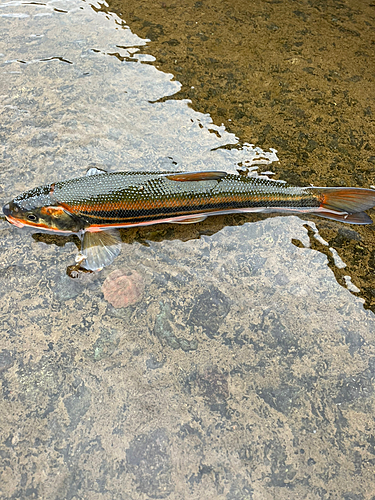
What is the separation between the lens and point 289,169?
4.34 meters

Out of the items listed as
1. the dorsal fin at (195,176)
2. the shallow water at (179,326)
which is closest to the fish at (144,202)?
the dorsal fin at (195,176)

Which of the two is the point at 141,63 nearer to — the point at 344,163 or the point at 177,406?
the point at 344,163

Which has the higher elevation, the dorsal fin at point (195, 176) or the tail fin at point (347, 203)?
the dorsal fin at point (195, 176)

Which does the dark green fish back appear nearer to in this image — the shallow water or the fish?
the fish

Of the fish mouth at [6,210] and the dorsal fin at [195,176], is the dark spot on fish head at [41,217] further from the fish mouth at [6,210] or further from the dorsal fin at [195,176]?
the dorsal fin at [195,176]

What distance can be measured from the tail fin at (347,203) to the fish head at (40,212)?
241cm

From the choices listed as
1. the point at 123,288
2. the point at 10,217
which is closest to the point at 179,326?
the point at 123,288

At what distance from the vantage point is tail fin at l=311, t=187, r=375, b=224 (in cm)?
362

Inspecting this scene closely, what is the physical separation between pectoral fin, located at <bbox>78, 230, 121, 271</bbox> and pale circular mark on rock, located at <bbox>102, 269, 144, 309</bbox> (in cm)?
16

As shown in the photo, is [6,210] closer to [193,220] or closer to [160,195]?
[160,195]

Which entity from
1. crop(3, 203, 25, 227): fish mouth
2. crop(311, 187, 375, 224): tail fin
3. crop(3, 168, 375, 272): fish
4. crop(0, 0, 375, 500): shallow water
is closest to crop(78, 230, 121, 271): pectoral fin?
crop(3, 168, 375, 272): fish

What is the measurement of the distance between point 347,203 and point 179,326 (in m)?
2.01

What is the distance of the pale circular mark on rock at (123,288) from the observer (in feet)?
10.9

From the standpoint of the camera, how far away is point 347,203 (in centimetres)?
369
